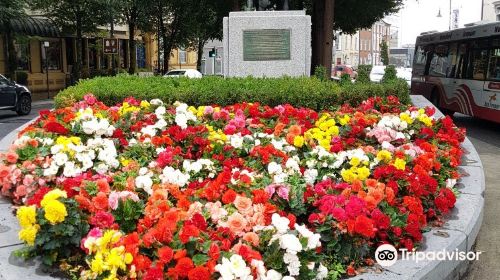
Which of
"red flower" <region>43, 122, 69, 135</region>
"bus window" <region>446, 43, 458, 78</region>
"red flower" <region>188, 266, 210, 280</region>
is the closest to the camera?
"red flower" <region>188, 266, 210, 280</region>

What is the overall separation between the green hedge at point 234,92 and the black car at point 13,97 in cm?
1074

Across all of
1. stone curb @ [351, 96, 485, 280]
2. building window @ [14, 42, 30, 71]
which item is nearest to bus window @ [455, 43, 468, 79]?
stone curb @ [351, 96, 485, 280]

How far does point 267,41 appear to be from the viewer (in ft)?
37.8

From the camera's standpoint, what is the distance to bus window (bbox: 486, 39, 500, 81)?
14.6 metres

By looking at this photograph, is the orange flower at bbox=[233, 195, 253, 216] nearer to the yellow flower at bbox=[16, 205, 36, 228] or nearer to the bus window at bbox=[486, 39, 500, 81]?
the yellow flower at bbox=[16, 205, 36, 228]

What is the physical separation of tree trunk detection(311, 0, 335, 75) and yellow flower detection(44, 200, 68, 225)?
12.9 metres

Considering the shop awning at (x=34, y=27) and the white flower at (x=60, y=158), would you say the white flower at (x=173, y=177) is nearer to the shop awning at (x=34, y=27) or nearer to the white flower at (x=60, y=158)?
the white flower at (x=60, y=158)

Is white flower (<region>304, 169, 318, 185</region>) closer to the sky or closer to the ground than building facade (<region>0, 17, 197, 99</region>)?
closer to the ground

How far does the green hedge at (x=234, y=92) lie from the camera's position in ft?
29.3

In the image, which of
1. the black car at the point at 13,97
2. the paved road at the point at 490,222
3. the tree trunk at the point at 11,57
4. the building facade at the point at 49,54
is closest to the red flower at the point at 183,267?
the paved road at the point at 490,222

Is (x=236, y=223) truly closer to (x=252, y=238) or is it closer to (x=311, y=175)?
(x=252, y=238)

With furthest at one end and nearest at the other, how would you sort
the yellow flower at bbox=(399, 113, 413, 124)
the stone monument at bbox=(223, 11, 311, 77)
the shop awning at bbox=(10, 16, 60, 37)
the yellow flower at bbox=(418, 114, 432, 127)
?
the shop awning at bbox=(10, 16, 60, 37) < the stone monument at bbox=(223, 11, 311, 77) < the yellow flower at bbox=(418, 114, 432, 127) < the yellow flower at bbox=(399, 113, 413, 124)

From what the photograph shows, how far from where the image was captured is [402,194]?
476 centimetres

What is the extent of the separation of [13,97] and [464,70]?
14733mm
